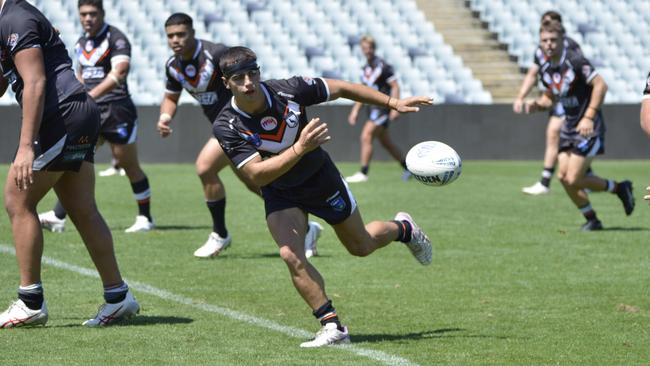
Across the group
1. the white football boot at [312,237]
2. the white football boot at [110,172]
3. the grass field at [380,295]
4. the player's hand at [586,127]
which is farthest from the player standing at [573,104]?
the white football boot at [110,172]

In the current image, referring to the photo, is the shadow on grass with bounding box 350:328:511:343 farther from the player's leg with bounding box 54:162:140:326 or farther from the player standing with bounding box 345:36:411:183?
the player standing with bounding box 345:36:411:183

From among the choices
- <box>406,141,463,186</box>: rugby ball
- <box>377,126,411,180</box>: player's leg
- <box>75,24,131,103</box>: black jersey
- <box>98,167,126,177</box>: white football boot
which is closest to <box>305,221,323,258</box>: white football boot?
<box>75,24,131,103</box>: black jersey

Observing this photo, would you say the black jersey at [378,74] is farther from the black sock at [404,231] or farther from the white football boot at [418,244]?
the black sock at [404,231]

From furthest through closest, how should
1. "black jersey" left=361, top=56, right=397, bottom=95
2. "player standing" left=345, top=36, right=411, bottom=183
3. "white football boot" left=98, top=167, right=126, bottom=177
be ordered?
"white football boot" left=98, top=167, right=126, bottom=177 < "black jersey" left=361, top=56, right=397, bottom=95 < "player standing" left=345, top=36, right=411, bottom=183

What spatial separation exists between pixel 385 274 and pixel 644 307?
231cm

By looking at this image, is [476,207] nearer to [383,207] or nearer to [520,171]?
[383,207]

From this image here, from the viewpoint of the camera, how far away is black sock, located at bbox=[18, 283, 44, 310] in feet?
22.9

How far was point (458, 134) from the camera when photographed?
23.3 metres

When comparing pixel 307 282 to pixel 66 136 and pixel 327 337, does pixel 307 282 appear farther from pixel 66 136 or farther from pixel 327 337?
pixel 66 136

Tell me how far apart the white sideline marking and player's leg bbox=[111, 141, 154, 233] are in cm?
216

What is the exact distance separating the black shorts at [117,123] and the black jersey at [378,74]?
7.65 meters

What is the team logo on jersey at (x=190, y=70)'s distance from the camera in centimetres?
1028

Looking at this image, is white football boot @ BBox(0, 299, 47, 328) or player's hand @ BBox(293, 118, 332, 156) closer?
player's hand @ BBox(293, 118, 332, 156)

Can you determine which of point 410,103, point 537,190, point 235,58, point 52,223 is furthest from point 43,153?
point 537,190
